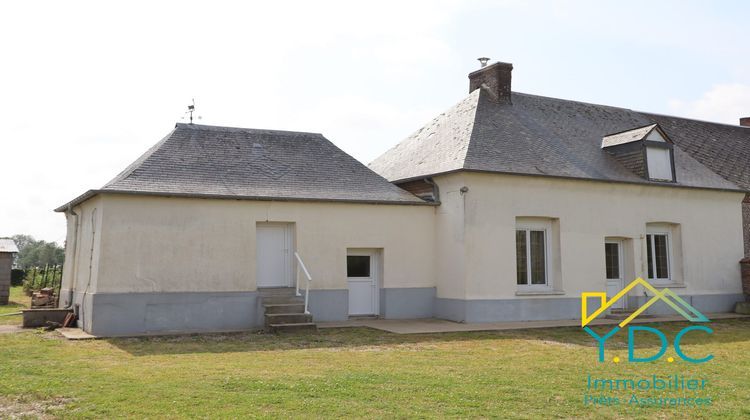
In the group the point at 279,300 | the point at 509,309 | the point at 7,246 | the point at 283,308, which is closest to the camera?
the point at 283,308

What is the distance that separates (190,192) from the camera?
47.5 feet

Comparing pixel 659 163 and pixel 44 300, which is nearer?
pixel 44 300

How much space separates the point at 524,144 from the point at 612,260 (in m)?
4.21

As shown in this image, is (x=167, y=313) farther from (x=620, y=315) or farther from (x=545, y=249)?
(x=620, y=315)

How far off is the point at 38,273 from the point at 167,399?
25.1m

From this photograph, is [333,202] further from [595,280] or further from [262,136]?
[595,280]

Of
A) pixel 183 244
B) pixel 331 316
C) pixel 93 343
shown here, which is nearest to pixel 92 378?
pixel 93 343

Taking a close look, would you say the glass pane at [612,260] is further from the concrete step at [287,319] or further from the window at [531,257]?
the concrete step at [287,319]

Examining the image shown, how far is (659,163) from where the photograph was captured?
62.6ft

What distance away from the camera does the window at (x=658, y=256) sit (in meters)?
18.9

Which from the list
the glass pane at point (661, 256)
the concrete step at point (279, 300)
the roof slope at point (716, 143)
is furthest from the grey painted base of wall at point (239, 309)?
the roof slope at point (716, 143)

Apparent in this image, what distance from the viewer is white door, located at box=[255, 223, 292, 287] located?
610 inches

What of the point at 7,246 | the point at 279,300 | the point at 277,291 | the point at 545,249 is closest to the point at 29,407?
the point at 279,300

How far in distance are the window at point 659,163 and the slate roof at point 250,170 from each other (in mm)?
7232
